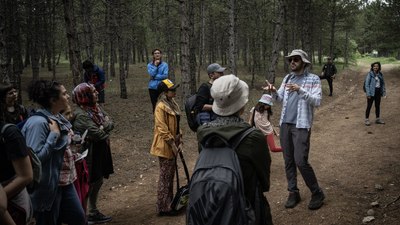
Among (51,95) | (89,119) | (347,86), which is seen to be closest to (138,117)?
(89,119)

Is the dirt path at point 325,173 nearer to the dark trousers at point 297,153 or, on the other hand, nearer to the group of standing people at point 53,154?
the dark trousers at point 297,153

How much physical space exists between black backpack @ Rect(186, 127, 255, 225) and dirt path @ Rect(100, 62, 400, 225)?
2.75m

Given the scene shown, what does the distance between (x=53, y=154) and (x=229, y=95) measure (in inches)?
75.6

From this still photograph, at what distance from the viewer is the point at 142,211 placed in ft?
18.9

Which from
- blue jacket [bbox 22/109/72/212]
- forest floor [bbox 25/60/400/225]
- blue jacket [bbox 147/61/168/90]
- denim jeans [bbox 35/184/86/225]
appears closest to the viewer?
blue jacket [bbox 22/109/72/212]

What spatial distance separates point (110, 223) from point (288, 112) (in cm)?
311

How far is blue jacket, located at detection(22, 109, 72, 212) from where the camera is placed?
10.9ft

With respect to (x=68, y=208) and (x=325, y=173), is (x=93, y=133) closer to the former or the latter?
(x=68, y=208)

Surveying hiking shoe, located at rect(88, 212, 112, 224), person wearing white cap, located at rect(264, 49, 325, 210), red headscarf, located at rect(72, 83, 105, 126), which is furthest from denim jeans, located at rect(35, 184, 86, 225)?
person wearing white cap, located at rect(264, 49, 325, 210)

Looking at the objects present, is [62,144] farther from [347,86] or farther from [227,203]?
[347,86]

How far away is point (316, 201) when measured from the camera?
5.15m

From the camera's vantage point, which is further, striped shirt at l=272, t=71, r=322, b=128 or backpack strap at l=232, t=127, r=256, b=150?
striped shirt at l=272, t=71, r=322, b=128

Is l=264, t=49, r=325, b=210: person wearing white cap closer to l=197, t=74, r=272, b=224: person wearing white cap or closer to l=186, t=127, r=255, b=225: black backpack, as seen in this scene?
l=197, t=74, r=272, b=224: person wearing white cap

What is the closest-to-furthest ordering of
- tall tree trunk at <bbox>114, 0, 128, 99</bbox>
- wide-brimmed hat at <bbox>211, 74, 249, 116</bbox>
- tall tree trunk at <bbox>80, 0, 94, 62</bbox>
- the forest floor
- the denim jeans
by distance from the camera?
wide-brimmed hat at <bbox>211, 74, 249, 116</bbox> < the denim jeans < the forest floor < tall tree trunk at <bbox>80, 0, 94, 62</bbox> < tall tree trunk at <bbox>114, 0, 128, 99</bbox>
